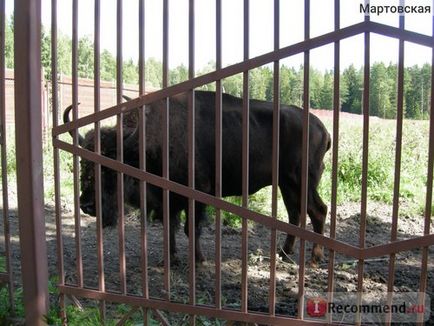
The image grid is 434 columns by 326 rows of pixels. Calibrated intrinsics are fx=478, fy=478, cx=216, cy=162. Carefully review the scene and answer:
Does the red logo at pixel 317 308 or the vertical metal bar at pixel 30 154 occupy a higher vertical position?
the vertical metal bar at pixel 30 154

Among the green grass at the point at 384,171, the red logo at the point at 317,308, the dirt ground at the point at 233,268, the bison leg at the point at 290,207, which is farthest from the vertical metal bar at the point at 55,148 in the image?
the green grass at the point at 384,171

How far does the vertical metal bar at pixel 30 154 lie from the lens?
10.9 feet

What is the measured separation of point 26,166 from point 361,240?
2.31 meters

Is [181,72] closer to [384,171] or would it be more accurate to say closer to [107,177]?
[107,177]

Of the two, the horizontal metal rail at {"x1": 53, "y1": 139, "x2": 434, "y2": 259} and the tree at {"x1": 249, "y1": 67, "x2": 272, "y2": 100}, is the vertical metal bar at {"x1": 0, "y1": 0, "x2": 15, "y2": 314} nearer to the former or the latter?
the horizontal metal rail at {"x1": 53, "y1": 139, "x2": 434, "y2": 259}

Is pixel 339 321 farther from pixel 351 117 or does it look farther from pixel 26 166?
pixel 351 117

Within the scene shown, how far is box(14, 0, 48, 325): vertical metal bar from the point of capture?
131 inches

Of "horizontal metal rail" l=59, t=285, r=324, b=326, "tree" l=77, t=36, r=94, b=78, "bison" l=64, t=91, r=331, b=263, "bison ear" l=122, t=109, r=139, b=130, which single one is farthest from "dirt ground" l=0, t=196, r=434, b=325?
"tree" l=77, t=36, r=94, b=78

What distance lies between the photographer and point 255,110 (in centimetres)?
612

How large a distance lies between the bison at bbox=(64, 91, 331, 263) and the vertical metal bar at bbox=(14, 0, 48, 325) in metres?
1.61

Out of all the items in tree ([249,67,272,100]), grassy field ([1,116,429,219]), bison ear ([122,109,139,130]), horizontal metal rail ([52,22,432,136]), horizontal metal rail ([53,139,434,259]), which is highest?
tree ([249,67,272,100])

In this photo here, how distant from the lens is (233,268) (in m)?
5.64

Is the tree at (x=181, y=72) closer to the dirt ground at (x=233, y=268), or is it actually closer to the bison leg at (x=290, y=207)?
the bison leg at (x=290, y=207)

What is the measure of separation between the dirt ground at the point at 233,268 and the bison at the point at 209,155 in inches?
13.9
